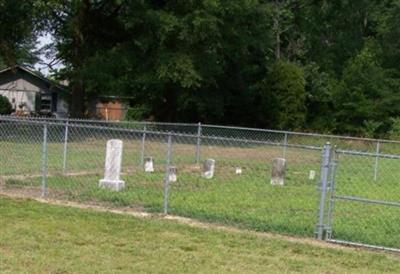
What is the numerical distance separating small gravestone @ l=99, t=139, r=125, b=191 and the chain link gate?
369 cm

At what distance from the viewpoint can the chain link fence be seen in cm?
962

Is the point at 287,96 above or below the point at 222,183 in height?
above

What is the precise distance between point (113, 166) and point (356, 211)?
169 inches

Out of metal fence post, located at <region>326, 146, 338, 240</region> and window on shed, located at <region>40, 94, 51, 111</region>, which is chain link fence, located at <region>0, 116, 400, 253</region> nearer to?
metal fence post, located at <region>326, 146, 338, 240</region>

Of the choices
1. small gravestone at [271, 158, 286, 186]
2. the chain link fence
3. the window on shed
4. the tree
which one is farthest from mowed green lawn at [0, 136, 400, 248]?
the window on shed

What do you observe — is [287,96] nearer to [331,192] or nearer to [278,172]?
[278,172]

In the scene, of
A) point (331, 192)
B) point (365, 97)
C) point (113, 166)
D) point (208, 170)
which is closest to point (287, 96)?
point (365, 97)

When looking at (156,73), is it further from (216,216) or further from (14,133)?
(216,216)

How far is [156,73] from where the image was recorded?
29984 mm

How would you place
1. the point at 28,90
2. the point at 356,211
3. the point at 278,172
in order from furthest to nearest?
1. the point at 28,90
2. the point at 278,172
3. the point at 356,211

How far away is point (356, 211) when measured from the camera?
11875mm

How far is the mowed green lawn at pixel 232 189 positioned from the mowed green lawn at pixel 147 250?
97 centimetres

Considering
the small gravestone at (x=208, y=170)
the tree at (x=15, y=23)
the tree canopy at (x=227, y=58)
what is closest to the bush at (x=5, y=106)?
the tree canopy at (x=227, y=58)

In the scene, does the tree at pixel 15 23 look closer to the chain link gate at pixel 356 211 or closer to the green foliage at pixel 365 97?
Answer: the chain link gate at pixel 356 211
